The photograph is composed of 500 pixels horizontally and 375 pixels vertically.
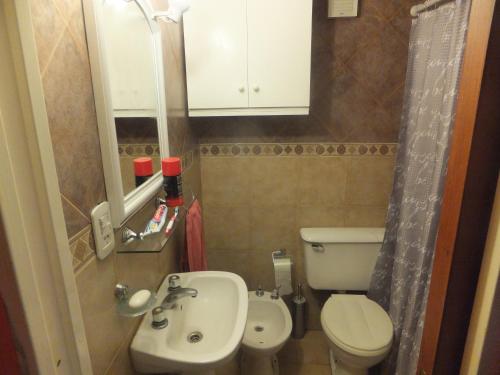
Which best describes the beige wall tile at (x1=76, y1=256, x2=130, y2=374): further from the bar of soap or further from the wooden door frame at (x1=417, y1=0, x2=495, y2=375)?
the wooden door frame at (x1=417, y1=0, x2=495, y2=375)

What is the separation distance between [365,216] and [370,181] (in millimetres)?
219

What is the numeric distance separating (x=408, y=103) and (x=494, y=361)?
4.05 ft

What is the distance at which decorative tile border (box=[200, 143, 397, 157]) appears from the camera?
186 centimetres

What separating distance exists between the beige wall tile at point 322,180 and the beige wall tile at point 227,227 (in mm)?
378

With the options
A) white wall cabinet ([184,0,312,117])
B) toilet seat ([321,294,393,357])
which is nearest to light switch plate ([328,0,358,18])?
white wall cabinet ([184,0,312,117])

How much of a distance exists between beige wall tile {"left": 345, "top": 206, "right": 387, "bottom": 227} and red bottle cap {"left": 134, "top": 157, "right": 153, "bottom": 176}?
127 cm

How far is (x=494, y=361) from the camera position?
22.1 inches

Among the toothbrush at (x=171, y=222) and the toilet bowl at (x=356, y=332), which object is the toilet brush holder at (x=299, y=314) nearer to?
the toilet bowl at (x=356, y=332)

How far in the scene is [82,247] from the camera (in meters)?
0.71

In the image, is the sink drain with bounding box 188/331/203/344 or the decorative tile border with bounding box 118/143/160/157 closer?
the decorative tile border with bounding box 118/143/160/157

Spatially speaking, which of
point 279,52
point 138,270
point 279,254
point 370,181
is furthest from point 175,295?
point 370,181

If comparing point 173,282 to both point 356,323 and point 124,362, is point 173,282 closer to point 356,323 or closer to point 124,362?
point 124,362

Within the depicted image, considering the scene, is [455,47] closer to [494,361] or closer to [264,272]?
[494,361]

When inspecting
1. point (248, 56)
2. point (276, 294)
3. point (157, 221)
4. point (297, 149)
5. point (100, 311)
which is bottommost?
point (276, 294)
